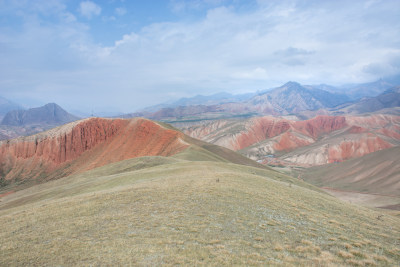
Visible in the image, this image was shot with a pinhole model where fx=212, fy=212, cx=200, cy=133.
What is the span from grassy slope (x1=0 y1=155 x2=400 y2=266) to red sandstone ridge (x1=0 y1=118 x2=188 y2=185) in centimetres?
6745

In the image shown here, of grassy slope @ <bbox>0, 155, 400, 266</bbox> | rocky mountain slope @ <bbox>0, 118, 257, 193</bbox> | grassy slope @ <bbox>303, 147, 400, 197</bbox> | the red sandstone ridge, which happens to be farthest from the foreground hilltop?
grassy slope @ <bbox>303, 147, 400, 197</bbox>

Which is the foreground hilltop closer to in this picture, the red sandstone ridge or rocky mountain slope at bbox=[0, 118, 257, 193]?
rocky mountain slope at bbox=[0, 118, 257, 193]

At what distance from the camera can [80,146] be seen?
10469 cm

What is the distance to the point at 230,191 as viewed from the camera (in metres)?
19.8

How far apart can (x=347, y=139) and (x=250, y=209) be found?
571ft

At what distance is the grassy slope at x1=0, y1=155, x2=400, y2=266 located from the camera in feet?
32.1

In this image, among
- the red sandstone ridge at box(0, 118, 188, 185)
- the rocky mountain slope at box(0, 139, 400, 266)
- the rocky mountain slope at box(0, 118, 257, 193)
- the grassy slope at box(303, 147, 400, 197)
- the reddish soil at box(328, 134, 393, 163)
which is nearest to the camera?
the rocky mountain slope at box(0, 139, 400, 266)

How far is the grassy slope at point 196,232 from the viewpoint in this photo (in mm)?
9773

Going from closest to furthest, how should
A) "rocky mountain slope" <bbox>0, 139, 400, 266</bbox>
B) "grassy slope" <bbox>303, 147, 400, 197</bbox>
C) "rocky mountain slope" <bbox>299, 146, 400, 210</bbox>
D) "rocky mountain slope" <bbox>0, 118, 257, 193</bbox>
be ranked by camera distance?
"rocky mountain slope" <bbox>0, 139, 400, 266</bbox> → "rocky mountain slope" <bbox>299, 146, 400, 210</bbox> → "grassy slope" <bbox>303, 147, 400, 197</bbox> → "rocky mountain slope" <bbox>0, 118, 257, 193</bbox>

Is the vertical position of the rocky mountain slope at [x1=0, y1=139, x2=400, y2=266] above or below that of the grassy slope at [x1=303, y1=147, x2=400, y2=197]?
above

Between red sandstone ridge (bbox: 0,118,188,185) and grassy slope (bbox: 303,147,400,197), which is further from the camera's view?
red sandstone ridge (bbox: 0,118,188,185)

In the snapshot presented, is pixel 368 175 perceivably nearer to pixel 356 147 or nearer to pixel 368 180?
pixel 368 180

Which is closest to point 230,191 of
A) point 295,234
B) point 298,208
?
point 298,208

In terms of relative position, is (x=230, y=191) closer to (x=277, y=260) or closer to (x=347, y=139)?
(x=277, y=260)
